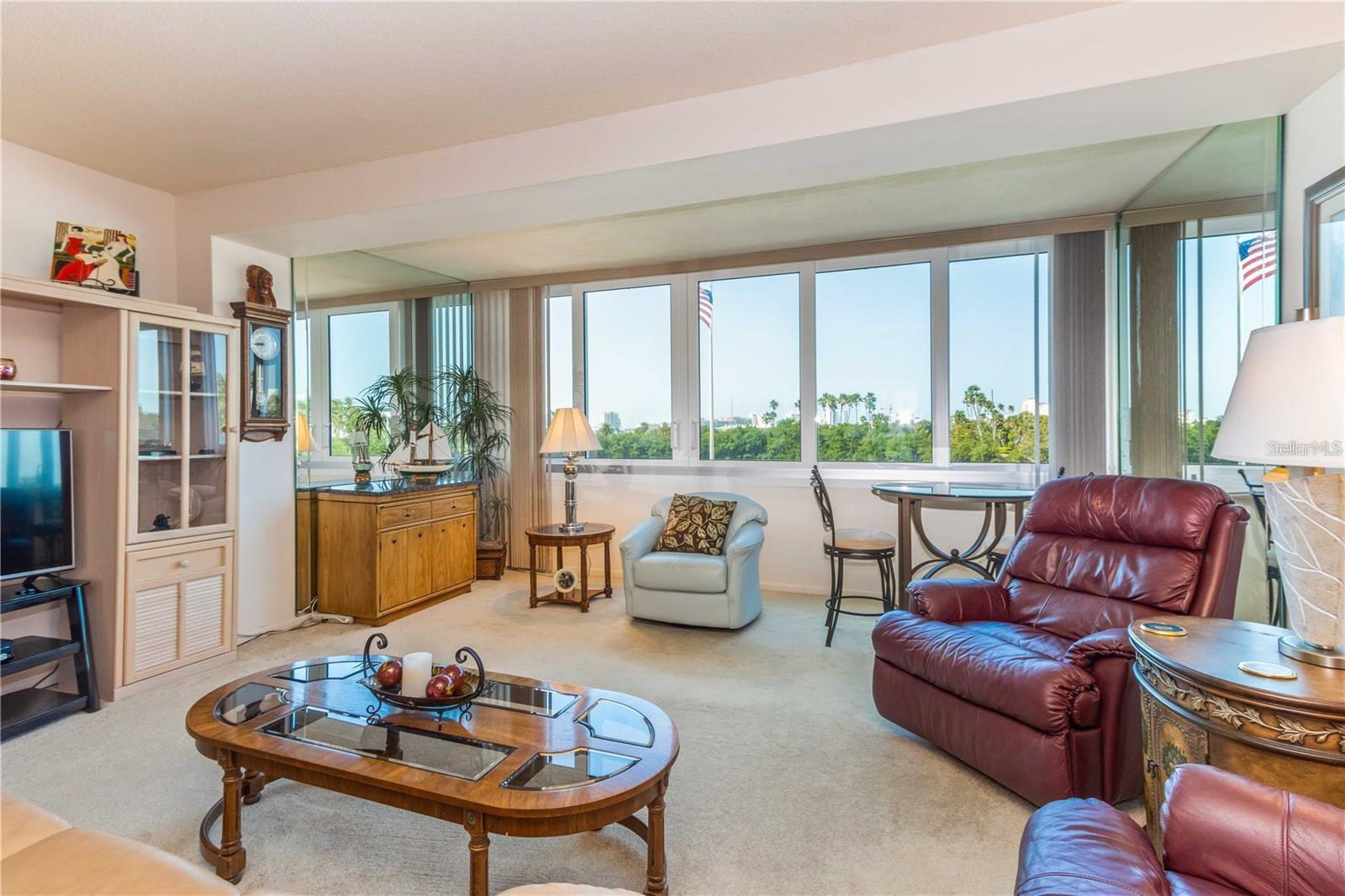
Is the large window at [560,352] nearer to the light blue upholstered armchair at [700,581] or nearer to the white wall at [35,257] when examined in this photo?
the light blue upholstered armchair at [700,581]

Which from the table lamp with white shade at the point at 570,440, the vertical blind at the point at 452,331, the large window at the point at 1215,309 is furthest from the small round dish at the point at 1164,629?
the vertical blind at the point at 452,331

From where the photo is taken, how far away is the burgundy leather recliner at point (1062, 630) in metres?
2.04

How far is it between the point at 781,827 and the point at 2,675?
3.20 meters

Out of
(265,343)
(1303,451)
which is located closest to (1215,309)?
(1303,451)

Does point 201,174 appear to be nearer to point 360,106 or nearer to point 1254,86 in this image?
point 360,106

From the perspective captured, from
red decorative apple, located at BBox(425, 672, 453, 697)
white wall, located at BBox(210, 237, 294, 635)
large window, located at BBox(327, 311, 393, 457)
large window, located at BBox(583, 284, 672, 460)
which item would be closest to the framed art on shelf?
white wall, located at BBox(210, 237, 294, 635)

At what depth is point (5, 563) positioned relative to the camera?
111 inches

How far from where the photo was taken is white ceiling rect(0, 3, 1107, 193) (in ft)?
7.23

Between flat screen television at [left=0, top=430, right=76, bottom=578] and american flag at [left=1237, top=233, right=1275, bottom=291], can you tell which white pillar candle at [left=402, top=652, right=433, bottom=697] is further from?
american flag at [left=1237, top=233, right=1275, bottom=291]

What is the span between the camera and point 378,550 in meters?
4.32

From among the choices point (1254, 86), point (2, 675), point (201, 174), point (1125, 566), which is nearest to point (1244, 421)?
point (1125, 566)

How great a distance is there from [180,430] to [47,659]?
1.19 metres

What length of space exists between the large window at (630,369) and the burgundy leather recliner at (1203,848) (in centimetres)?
450

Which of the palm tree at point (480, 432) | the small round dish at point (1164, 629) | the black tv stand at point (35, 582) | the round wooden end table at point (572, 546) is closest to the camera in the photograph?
the small round dish at point (1164, 629)
